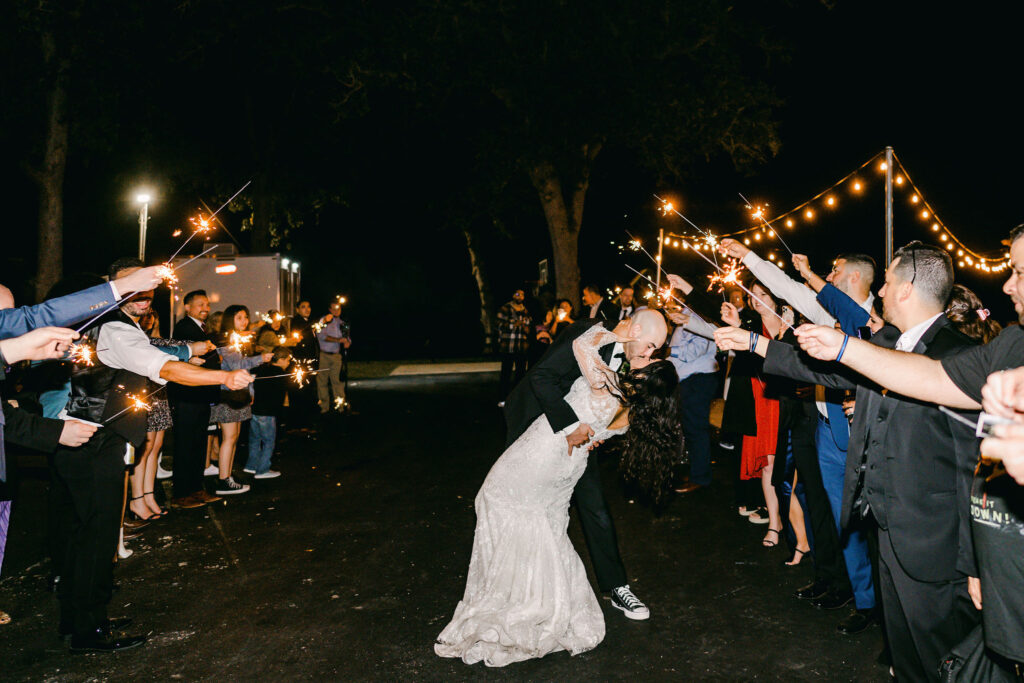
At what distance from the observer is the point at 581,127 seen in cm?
1642

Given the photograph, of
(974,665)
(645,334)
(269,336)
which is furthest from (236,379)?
(269,336)

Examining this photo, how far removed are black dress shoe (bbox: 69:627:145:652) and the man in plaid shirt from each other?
963 cm

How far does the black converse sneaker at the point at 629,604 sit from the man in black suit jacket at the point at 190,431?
4.69 meters

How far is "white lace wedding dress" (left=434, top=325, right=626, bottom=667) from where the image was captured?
3.97 meters


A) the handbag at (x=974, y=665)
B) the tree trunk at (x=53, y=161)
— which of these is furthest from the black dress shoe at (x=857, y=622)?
the tree trunk at (x=53, y=161)

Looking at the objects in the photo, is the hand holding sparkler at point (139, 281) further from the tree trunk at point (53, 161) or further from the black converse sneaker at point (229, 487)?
the tree trunk at point (53, 161)

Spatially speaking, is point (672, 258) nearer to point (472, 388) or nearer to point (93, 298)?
point (472, 388)

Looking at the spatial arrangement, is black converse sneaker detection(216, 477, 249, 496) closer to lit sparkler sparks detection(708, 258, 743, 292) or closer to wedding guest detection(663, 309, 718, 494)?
wedding guest detection(663, 309, 718, 494)

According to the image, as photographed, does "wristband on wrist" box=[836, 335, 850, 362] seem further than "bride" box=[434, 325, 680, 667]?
No

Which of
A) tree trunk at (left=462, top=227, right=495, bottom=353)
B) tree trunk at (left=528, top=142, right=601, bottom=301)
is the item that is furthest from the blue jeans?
tree trunk at (left=462, top=227, right=495, bottom=353)

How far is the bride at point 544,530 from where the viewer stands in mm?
3971

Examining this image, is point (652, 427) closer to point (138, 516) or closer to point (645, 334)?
point (645, 334)

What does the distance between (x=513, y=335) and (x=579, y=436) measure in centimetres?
961

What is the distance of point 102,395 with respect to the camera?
4.31 metres
